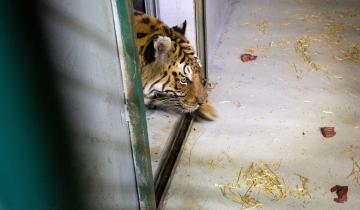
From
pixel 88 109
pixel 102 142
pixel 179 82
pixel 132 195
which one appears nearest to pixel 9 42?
pixel 88 109

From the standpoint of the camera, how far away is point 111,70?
1727mm

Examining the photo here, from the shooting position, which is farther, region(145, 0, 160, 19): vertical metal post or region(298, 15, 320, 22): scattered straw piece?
region(298, 15, 320, 22): scattered straw piece

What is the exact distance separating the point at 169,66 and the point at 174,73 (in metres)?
0.05

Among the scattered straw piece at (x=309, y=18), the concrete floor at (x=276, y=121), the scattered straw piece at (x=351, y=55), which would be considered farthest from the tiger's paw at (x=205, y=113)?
the scattered straw piece at (x=309, y=18)

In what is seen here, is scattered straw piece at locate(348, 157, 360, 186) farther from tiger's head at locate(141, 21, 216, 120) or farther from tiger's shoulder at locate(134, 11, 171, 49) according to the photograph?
tiger's shoulder at locate(134, 11, 171, 49)

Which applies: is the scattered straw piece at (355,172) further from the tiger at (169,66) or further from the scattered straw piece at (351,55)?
the scattered straw piece at (351,55)

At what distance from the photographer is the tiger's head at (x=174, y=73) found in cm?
263

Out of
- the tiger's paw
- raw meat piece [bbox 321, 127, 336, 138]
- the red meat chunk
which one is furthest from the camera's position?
the tiger's paw

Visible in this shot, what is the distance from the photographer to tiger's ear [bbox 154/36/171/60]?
2537mm

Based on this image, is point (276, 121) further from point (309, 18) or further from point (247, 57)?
point (309, 18)

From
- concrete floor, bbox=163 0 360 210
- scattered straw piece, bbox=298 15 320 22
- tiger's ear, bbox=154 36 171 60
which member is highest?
tiger's ear, bbox=154 36 171 60

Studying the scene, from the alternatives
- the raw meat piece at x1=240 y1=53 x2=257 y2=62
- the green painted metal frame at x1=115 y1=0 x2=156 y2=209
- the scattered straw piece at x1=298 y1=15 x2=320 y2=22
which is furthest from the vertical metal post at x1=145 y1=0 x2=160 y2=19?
the scattered straw piece at x1=298 y1=15 x2=320 y2=22

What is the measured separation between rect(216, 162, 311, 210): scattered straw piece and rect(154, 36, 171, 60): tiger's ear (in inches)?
29.9

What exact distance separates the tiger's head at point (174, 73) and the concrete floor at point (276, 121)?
0.26 metres
